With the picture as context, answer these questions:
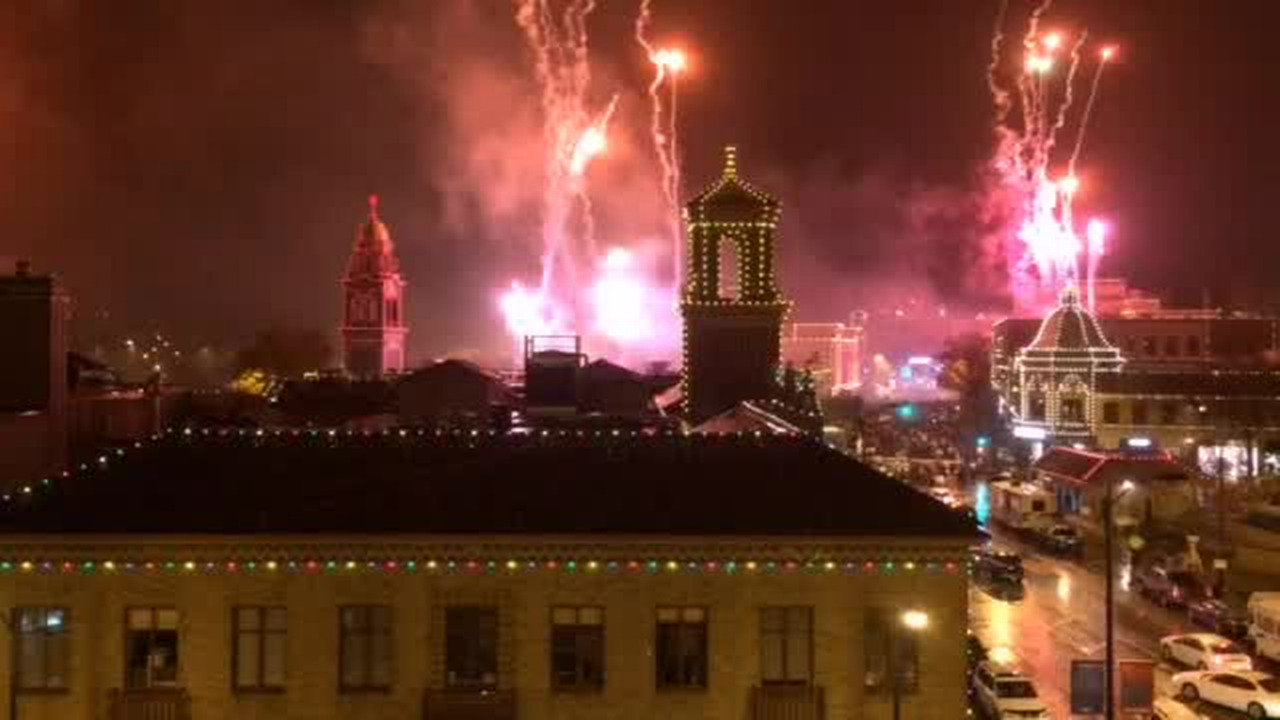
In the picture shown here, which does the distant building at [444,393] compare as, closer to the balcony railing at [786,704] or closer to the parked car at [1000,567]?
the parked car at [1000,567]

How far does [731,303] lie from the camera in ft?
161

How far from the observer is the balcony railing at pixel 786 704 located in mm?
23000

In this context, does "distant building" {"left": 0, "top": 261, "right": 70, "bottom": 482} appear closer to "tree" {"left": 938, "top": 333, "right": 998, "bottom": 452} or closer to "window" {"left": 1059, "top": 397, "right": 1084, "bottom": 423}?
"window" {"left": 1059, "top": 397, "right": 1084, "bottom": 423}

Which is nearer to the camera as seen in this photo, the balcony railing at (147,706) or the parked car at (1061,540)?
the balcony railing at (147,706)

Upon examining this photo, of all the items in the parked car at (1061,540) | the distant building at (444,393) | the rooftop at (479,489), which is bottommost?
the parked car at (1061,540)

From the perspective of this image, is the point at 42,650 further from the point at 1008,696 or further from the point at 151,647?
the point at 1008,696

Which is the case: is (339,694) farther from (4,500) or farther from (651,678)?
(4,500)

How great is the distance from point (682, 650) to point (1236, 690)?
19.7 metres

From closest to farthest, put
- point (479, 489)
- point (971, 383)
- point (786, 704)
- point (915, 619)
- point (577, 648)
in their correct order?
1. point (915, 619)
2. point (786, 704)
3. point (577, 648)
4. point (479, 489)
5. point (971, 383)

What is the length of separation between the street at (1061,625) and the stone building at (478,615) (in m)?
15.1

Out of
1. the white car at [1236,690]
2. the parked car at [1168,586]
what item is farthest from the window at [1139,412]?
the white car at [1236,690]

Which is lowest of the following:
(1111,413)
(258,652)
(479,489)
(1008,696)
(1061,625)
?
(1061,625)

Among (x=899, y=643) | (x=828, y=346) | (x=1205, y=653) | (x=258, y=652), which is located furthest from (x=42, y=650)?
(x=828, y=346)

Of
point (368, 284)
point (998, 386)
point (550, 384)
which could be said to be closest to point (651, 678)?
point (550, 384)
